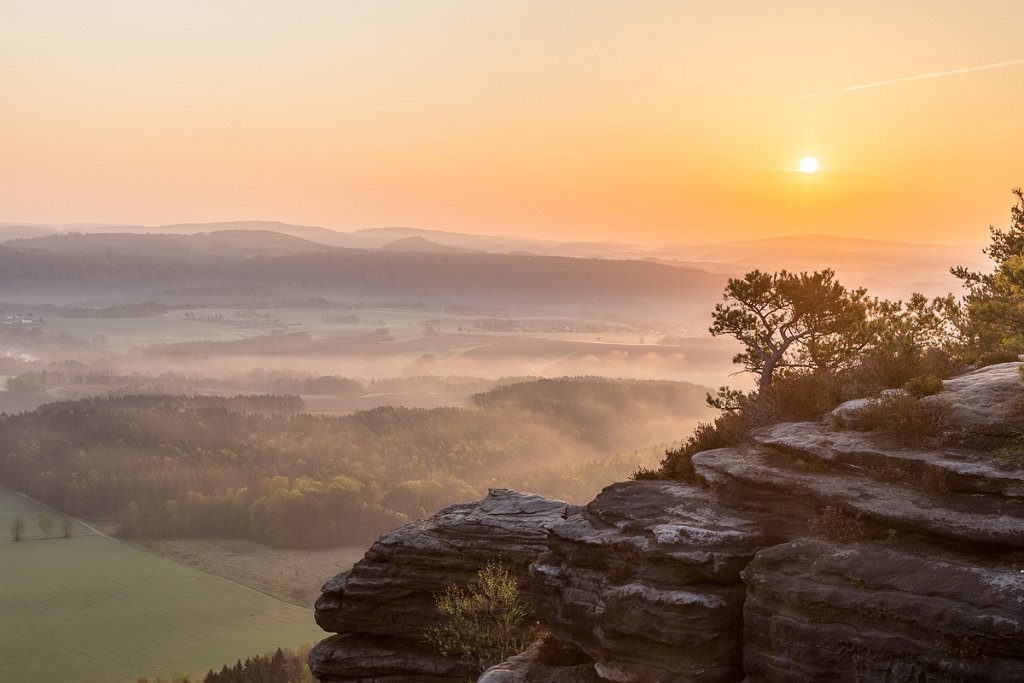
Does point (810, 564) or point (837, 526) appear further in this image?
point (837, 526)

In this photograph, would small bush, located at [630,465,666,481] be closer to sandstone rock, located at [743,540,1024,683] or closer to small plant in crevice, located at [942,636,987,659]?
sandstone rock, located at [743,540,1024,683]

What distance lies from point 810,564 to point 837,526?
195 centimetres

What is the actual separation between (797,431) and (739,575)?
7565 millimetres


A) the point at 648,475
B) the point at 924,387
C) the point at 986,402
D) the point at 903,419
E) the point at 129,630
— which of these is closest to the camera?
the point at 986,402

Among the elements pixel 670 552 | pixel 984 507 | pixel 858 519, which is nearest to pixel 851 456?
pixel 858 519

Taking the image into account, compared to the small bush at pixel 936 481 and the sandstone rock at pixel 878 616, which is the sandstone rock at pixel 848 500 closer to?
the small bush at pixel 936 481

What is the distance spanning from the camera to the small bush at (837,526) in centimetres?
A: 3084

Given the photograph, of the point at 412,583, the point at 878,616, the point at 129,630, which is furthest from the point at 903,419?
the point at 129,630

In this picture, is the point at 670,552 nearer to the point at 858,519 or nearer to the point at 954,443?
the point at 858,519

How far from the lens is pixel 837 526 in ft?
103

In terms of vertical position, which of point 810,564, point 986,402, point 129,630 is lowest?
point 129,630

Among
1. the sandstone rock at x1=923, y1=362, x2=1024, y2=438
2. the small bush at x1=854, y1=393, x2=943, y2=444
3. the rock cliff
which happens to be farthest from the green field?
the sandstone rock at x1=923, y1=362, x2=1024, y2=438

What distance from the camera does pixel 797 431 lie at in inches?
1442

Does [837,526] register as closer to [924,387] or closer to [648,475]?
[924,387]
